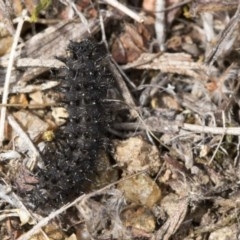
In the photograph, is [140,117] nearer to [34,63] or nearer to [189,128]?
[189,128]

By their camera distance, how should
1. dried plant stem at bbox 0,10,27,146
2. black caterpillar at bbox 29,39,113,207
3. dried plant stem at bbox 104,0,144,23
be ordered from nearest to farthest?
black caterpillar at bbox 29,39,113,207, dried plant stem at bbox 0,10,27,146, dried plant stem at bbox 104,0,144,23

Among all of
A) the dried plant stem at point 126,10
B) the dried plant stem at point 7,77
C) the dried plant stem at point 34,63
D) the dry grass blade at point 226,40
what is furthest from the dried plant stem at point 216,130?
the dried plant stem at point 7,77

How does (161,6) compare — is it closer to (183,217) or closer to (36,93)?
(36,93)

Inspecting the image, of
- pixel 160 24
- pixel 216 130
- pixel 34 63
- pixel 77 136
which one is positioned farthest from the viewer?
pixel 160 24

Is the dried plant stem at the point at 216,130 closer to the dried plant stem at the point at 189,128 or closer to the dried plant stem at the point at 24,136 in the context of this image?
the dried plant stem at the point at 189,128

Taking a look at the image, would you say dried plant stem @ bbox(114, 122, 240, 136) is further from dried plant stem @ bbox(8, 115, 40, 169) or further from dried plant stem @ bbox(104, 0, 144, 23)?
dried plant stem @ bbox(104, 0, 144, 23)

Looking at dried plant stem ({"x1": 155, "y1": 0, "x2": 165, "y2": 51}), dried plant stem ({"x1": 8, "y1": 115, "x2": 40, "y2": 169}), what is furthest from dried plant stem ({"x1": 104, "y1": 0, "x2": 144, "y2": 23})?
dried plant stem ({"x1": 8, "y1": 115, "x2": 40, "y2": 169})

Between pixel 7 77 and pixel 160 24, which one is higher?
pixel 7 77

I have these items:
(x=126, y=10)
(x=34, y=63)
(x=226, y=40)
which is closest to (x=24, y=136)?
(x=34, y=63)

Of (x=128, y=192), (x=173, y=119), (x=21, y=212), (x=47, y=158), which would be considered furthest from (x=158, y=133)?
(x=21, y=212)
